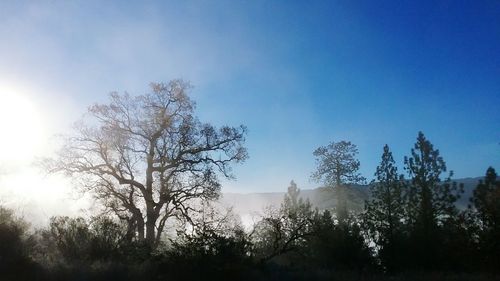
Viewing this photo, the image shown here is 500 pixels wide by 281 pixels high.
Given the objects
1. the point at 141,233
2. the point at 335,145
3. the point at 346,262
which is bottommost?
the point at 346,262

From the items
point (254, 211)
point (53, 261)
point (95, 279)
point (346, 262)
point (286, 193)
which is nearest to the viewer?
point (95, 279)

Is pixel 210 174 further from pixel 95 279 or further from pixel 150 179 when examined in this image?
pixel 95 279

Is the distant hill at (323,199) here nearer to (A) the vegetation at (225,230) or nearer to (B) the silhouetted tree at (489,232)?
(A) the vegetation at (225,230)

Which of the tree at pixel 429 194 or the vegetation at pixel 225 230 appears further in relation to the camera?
the tree at pixel 429 194

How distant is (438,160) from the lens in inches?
1628

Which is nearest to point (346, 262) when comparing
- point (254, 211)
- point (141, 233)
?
point (254, 211)

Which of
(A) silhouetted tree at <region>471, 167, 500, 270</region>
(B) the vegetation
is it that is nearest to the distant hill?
(B) the vegetation

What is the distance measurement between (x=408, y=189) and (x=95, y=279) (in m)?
30.5

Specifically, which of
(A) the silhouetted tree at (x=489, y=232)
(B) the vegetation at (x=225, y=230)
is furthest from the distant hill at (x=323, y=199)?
(A) the silhouetted tree at (x=489, y=232)

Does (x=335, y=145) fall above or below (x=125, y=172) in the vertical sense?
above

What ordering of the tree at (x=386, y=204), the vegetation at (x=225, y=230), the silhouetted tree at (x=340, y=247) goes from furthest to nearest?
the tree at (x=386, y=204)
the silhouetted tree at (x=340, y=247)
the vegetation at (x=225, y=230)

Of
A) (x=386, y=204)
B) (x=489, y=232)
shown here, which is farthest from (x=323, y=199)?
(x=489, y=232)

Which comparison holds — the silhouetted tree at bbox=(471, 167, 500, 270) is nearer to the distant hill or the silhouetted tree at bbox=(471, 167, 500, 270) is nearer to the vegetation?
the vegetation

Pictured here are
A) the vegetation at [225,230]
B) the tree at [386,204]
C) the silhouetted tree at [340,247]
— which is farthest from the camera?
the tree at [386,204]
